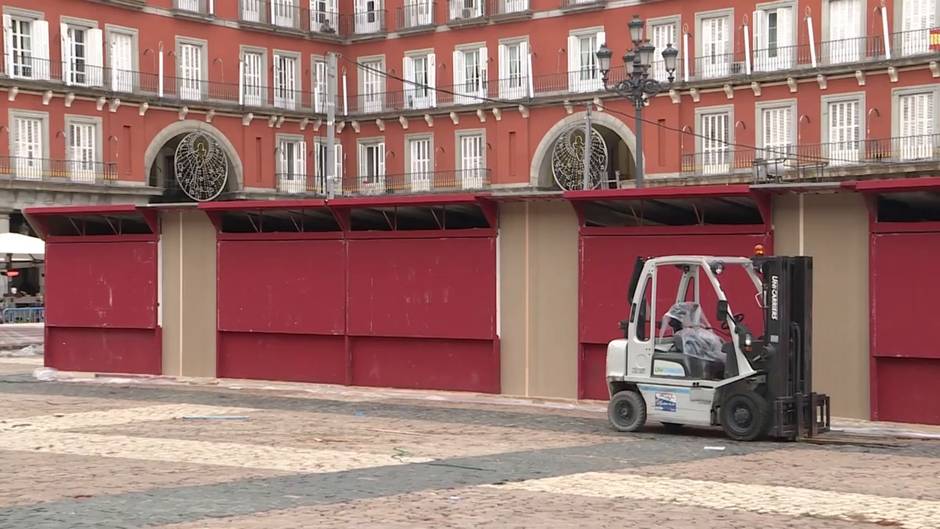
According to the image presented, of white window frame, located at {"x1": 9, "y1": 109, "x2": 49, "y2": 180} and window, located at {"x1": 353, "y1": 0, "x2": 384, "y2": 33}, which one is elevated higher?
window, located at {"x1": 353, "y1": 0, "x2": 384, "y2": 33}

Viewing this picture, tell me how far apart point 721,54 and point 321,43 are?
19.3 m

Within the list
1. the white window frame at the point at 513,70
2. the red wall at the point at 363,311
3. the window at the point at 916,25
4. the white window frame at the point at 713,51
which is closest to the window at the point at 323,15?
the white window frame at the point at 513,70

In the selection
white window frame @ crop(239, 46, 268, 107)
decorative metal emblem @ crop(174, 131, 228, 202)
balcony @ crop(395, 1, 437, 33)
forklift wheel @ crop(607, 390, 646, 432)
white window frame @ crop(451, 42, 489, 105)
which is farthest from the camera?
white window frame @ crop(239, 46, 268, 107)

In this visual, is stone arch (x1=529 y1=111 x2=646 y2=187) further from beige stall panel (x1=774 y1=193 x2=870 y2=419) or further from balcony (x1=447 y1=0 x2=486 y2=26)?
beige stall panel (x1=774 y1=193 x2=870 y2=419)

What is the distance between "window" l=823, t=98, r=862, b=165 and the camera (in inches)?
1831

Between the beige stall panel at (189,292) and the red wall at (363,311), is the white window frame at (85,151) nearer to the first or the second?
the beige stall panel at (189,292)

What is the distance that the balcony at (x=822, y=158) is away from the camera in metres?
45.0

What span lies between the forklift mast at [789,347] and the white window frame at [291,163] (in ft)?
147

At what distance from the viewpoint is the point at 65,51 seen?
5103 centimetres

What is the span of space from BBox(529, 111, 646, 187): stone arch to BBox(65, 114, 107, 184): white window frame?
16.6m

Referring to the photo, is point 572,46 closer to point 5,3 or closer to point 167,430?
point 5,3

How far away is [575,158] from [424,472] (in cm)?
4128

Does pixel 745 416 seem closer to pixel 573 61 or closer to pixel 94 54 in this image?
pixel 573 61

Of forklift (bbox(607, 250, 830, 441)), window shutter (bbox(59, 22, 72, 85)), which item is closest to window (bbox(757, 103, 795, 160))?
window shutter (bbox(59, 22, 72, 85))
